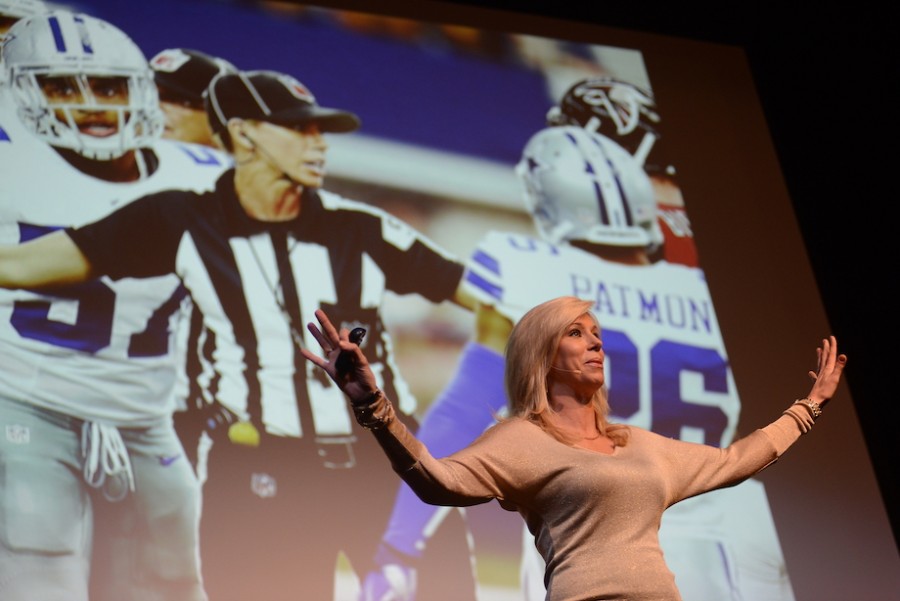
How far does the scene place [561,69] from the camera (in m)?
3.92

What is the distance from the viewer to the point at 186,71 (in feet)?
10.8

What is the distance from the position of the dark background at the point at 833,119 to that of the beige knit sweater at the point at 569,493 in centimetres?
272

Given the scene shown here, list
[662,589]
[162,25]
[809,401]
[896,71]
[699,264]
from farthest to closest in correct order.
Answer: [896,71] → [699,264] → [162,25] → [809,401] → [662,589]

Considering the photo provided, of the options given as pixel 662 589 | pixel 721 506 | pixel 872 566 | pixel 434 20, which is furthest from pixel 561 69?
pixel 662 589

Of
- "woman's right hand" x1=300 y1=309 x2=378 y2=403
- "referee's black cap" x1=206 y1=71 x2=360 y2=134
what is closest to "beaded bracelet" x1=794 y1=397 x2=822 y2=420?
"woman's right hand" x1=300 y1=309 x2=378 y2=403

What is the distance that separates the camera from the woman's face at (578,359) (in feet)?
6.36

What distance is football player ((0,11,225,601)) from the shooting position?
2.65 meters

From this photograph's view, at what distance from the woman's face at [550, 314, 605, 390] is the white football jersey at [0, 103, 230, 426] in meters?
1.39

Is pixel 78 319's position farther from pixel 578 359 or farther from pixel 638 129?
pixel 638 129

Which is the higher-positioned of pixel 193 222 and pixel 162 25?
pixel 162 25

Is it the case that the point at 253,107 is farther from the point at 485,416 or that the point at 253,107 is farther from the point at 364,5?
the point at 485,416

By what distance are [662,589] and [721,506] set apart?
1644 millimetres

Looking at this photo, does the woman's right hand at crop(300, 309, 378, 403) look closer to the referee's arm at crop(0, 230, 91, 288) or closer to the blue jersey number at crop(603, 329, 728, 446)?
the referee's arm at crop(0, 230, 91, 288)

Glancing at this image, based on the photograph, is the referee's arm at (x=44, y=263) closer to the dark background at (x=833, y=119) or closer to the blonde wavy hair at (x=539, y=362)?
the blonde wavy hair at (x=539, y=362)
